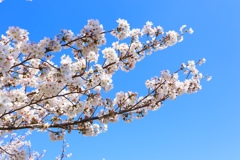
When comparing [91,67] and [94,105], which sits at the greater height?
[91,67]

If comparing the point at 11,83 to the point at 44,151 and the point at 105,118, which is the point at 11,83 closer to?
the point at 105,118

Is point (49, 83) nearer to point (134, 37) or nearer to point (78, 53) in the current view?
point (78, 53)

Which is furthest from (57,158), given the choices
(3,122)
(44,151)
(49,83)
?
(49,83)

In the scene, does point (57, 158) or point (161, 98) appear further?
point (57, 158)

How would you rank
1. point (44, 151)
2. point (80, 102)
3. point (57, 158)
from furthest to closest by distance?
point (44, 151), point (57, 158), point (80, 102)

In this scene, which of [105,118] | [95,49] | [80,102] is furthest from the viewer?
[105,118]

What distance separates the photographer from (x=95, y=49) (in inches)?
267

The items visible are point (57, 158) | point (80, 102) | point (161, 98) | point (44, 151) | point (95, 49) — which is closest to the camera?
point (95, 49)

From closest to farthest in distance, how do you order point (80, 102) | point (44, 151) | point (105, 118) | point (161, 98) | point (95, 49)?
point (95, 49), point (80, 102), point (105, 118), point (161, 98), point (44, 151)

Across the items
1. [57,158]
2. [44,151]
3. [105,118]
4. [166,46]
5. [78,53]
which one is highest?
[44,151]

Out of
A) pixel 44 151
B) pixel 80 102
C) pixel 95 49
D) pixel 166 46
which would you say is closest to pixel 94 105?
pixel 80 102

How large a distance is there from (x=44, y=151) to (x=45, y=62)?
40.8 feet

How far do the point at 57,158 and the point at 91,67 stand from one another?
9082 millimetres

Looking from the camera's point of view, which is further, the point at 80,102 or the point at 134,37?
the point at 134,37
